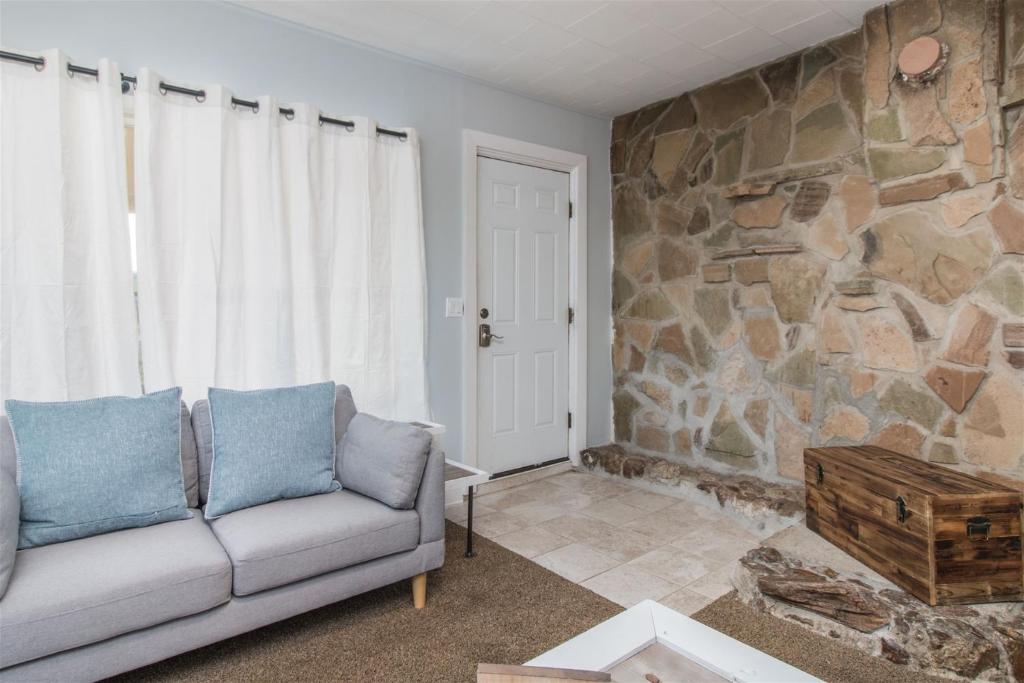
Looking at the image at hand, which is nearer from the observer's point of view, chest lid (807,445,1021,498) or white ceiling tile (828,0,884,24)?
chest lid (807,445,1021,498)

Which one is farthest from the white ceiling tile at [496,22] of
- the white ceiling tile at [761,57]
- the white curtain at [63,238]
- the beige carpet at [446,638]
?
the beige carpet at [446,638]

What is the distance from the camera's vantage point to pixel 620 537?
3.07 m

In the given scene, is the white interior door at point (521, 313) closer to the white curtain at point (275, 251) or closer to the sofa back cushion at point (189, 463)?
the white curtain at point (275, 251)

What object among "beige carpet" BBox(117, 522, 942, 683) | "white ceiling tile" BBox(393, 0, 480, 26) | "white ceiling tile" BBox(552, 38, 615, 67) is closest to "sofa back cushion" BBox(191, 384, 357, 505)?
"beige carpet" BBox(117, 522, 942, 683)

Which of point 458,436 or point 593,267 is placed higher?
point 593,267

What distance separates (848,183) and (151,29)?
3.36 meters

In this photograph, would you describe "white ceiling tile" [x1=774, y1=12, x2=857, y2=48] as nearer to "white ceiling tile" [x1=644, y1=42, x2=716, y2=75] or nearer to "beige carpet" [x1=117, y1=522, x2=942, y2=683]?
"white ceiling tile" [x1=644, y1=42, x2=716, y2=75]

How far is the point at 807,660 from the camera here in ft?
6.47

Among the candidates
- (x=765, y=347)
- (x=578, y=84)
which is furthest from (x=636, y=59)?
(x=765, y=347)

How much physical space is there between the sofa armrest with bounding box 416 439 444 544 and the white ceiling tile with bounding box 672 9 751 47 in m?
2.41

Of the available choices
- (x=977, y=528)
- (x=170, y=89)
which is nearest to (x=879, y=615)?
(x=977, y=528)

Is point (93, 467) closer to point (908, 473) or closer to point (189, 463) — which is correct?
point (189, 463)

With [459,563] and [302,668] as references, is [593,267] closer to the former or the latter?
[459,563]

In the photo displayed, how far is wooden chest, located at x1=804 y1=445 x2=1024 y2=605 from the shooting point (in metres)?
2.02
